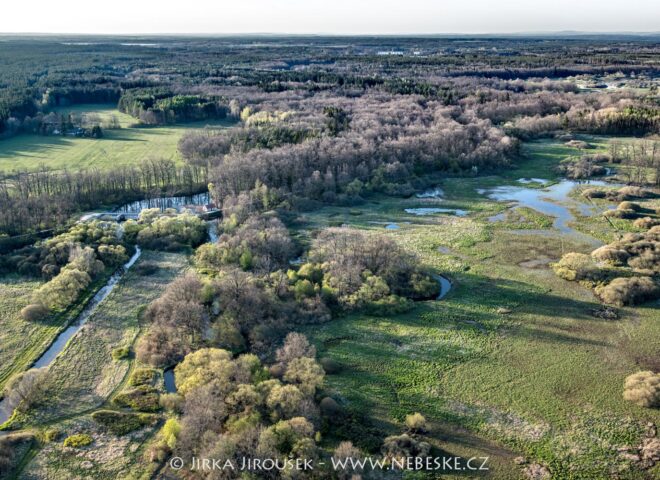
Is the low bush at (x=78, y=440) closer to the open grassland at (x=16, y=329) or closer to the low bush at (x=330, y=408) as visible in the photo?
the open grassland at (x=16, y=329)

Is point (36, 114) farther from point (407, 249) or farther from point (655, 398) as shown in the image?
point (655, 398)

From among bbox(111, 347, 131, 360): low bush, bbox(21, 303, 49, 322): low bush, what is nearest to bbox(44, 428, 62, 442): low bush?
bbox(111, 347, 131, 360): low bush

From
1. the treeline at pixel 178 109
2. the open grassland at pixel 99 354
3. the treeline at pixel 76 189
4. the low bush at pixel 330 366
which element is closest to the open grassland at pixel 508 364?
the low bush at pixel 330 366

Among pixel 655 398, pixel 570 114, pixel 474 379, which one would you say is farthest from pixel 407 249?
pixel 570 114

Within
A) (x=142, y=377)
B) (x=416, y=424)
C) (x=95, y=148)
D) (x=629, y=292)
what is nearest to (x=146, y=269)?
(x=142, y=377)

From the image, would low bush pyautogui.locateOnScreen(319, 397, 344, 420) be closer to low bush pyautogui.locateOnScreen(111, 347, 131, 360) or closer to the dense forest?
low bush pyautogui.locateOnScreen(111, 347, 131, 360)

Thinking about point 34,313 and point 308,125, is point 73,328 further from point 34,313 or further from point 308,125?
point 308,125
